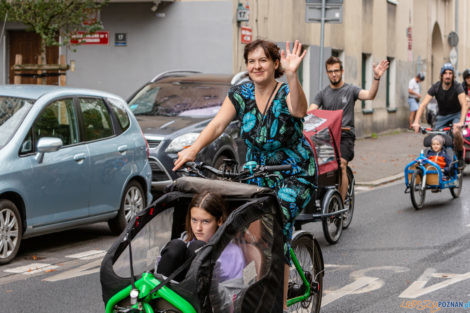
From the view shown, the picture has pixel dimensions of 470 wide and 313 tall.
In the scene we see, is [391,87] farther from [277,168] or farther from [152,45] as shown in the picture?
[277,168]

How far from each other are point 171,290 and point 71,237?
623 cm

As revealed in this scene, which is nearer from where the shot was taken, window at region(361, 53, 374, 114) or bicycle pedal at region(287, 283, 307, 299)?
bicycle pedal at region(287, 283, 307, 299)

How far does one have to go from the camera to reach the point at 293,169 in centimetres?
508

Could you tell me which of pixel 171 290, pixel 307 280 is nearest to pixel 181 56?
pixel 307 280

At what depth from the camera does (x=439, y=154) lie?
485 inches

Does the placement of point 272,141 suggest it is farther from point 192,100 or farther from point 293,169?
point 192,100

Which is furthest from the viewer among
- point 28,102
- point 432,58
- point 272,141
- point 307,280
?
point 432,58

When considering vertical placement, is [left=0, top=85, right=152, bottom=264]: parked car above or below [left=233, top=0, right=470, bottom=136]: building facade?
below

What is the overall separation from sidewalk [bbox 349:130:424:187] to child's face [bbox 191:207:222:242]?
11.2 metres

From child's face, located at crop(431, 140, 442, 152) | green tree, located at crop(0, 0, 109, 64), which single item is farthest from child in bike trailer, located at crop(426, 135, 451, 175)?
green tree, located at crop(0, 0, 109, 64)

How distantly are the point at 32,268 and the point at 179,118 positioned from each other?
5.27m

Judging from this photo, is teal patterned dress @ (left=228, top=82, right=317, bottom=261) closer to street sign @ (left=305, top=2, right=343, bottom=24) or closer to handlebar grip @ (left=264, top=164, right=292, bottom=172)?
handlebar grip @ (left=264, top=164, right=292, bottom=172)

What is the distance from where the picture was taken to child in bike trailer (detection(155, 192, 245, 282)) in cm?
404

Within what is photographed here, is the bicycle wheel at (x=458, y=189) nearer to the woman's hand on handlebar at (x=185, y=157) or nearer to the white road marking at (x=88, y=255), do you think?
the white road marking at (x=88, y=255)
